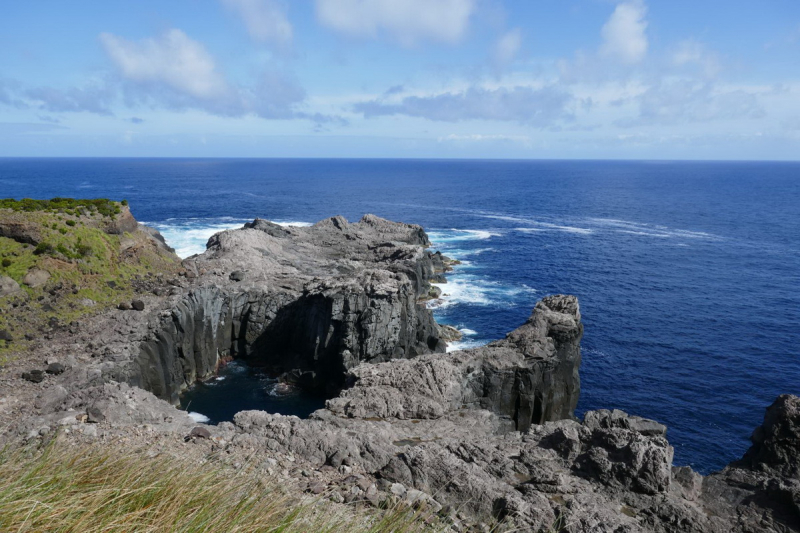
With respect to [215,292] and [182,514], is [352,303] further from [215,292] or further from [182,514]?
[182,514]

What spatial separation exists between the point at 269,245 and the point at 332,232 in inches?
598

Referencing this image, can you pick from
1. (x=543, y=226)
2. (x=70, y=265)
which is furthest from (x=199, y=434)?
(x=543, y=226)

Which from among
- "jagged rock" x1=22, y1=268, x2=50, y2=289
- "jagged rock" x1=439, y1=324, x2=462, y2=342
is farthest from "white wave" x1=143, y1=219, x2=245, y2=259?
"jagged rock" x1=439, y1=324, x2=462, y2=342

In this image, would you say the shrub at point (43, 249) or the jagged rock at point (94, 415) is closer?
the jagged rock at point (94, 415)

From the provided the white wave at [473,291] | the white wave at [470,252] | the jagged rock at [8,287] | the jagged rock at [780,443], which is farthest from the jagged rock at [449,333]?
the white wave at [470,252]

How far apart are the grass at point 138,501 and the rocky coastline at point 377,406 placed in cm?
168

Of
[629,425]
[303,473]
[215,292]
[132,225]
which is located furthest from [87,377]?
[629,425]

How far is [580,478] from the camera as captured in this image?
810 inches

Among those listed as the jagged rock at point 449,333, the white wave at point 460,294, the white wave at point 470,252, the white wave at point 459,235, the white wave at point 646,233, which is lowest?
the jagged rock at point 449,333

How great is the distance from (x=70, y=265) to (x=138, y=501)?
150 feet

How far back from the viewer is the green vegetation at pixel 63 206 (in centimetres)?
5200

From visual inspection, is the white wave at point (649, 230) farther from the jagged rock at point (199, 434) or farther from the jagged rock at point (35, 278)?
the jagged rock at point (199, 434)

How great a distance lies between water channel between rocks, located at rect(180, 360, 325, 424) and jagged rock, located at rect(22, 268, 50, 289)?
14.3 m

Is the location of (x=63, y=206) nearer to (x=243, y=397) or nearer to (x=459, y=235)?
(x=243, y=397)
